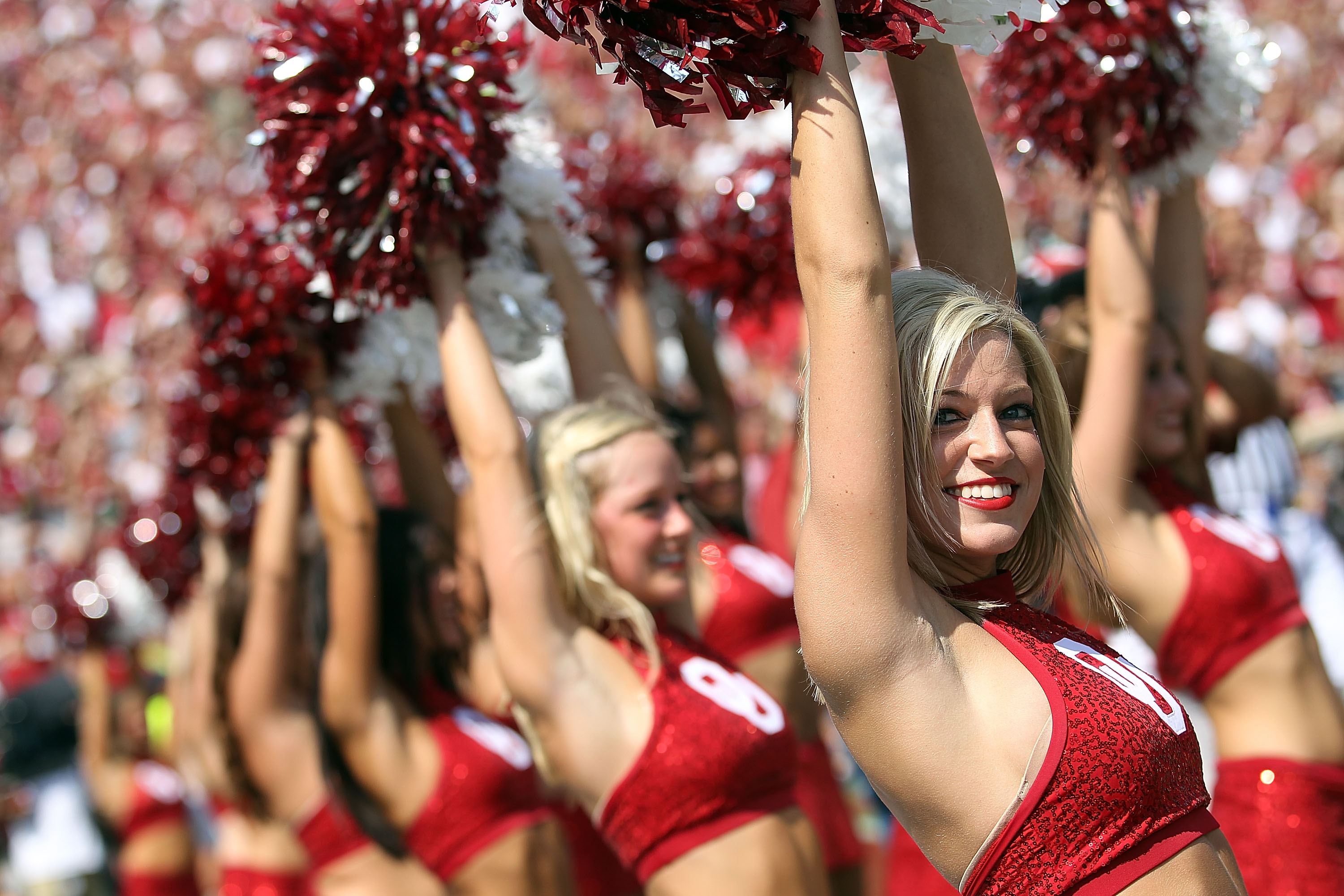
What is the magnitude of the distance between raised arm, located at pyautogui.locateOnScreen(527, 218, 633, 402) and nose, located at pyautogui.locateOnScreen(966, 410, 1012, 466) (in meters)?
1.41

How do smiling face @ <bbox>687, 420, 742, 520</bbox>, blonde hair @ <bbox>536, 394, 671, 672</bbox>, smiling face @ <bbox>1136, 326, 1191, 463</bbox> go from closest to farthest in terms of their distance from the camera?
blonde hair @ <bbox>536, 394, 671, 672</bbox>
smiling face @ <bbox>1136, 326, 1191, 463</bbox>
smiling face @ <bbox>687, 420, 742, 520</bbox>

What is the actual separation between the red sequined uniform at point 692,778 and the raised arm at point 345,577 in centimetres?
98

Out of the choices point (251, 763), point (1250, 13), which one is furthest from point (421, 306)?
point (1250, 13)

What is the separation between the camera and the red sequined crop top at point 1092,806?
56.0 inches

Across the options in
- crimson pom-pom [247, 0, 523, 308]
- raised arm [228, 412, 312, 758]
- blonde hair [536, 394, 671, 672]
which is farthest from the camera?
raised arm [228, 412, 312, 758]

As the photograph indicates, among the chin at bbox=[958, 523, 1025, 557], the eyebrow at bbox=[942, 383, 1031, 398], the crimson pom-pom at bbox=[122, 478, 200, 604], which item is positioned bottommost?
the crimson pom-pom at bbox=[122, 478, 200, 604]

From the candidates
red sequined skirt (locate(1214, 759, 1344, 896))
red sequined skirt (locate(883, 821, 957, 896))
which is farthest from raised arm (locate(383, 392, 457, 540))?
red sequined skirt (locate(1214, 759, 1344, 896))

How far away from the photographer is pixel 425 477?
3.55 metres

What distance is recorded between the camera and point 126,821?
19.4 feet

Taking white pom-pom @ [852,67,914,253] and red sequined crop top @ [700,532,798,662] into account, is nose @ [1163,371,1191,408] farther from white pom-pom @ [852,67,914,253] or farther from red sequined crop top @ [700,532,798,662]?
red sequined crop top @ [700,532,798,662]

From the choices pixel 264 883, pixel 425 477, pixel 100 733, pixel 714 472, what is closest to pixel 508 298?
pixel 425 477

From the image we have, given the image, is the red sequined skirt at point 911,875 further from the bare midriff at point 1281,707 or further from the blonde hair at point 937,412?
the blonde hair at point 937,412

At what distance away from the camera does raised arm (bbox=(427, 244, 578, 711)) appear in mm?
2344

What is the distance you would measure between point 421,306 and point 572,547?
0.61 m
